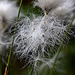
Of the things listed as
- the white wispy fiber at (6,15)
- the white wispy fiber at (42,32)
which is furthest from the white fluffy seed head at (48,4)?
the white wispy fiber at (6,15)

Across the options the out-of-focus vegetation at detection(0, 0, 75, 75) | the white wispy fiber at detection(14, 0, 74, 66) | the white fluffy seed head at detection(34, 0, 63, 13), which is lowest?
the out-of-focus vegetation at detection(0, 0, 75, 75)

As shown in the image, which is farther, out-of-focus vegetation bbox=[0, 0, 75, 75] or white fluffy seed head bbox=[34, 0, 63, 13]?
out-of-focus vegetation bbox=[0, 0, 75, 75]

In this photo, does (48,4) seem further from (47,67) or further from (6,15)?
(47,67)

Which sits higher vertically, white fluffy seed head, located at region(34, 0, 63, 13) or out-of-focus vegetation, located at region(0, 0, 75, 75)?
white fluffy seed head, located at region(34, 0, 63, 13)

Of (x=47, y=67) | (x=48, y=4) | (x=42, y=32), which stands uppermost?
(x=48, y=4)

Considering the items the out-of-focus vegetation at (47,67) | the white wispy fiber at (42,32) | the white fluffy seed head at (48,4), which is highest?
the white fluffy seed head at (48,4)

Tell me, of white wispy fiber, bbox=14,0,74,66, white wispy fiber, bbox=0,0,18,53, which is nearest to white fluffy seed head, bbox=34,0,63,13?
white wispy fiber, bbox=14,0,74,66

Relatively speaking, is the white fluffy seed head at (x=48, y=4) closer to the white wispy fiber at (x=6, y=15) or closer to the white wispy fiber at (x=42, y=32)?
the white wispy fiber at (x=42, y=32)

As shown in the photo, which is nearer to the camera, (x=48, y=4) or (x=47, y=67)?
(x=48, y=4)

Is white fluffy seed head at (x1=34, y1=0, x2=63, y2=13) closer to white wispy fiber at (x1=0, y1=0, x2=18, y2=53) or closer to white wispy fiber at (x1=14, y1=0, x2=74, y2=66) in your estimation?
white wispy fiber at (x1=14, y1=0, x2=74, y2=66)

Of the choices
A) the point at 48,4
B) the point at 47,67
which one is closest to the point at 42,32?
the point at 48,4
